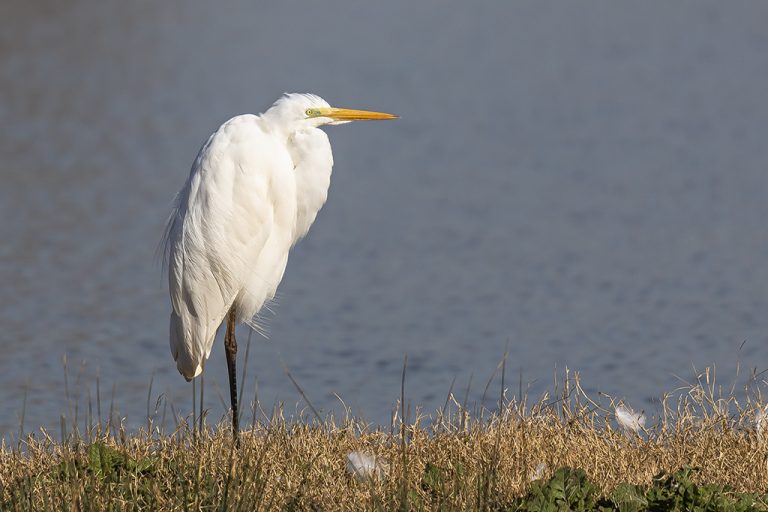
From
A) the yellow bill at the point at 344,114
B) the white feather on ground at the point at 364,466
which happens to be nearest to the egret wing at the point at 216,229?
the yellow bill at the point at 344,114

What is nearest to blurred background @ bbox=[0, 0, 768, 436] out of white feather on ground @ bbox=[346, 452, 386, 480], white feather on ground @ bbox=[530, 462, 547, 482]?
white feather on ground @ bbox=[346, 452, 386, 480]

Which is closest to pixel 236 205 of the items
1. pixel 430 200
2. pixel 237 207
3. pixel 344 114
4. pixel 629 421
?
pixel 237 207

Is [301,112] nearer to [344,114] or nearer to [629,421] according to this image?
[344,114]

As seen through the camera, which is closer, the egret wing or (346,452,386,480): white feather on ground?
(346,452,386,480): white feather on ground

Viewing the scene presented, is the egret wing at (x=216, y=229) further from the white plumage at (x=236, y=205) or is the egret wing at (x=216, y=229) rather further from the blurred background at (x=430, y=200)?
the blurred background at (x=430, y=200)

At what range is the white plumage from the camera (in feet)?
Result: 17.3

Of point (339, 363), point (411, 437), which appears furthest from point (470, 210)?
point (411, 437)

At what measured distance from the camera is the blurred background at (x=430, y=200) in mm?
7660

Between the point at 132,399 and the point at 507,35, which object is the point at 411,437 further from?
the point at 507,35

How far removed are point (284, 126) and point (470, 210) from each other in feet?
16.8

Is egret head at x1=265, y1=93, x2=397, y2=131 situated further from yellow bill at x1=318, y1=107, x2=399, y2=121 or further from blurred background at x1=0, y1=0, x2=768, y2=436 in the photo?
blurred background at x1=0, y1=0, x2=768, y2=436

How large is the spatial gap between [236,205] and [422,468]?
64.1 inches

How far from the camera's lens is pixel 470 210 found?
1033 centimetres

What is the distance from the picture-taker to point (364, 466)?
4113mm
